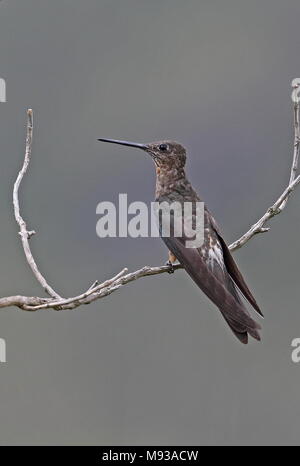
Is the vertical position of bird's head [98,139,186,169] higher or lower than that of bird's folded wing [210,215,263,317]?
higher

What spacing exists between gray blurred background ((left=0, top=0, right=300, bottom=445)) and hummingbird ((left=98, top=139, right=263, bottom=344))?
36.0ft

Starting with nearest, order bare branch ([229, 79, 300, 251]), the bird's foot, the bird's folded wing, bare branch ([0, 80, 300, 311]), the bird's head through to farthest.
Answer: bare branch ([0, 80, 300, 311]) → bare branch ([229, 79, 300, 251]) → the bird's foot → the bird's folded wing → the bird's head

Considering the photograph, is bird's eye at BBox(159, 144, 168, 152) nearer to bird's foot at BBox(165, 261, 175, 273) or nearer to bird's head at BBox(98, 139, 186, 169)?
bird's head at BBox(98, 139, 186, 169)

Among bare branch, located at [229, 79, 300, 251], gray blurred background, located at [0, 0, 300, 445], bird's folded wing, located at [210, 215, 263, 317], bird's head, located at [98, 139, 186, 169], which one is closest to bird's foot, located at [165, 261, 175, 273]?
bird's folded wing, located at [210, 215, 263, 317]

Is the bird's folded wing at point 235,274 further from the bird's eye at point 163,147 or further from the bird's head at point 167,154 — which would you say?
the bird's eye at point 163,147

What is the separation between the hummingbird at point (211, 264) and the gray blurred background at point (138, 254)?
11.0 meters

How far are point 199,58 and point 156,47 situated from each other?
2362 mm

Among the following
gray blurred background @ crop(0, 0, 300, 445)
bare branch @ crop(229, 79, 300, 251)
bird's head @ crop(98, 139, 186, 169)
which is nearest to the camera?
bare branch @ crop(229, 79, 300, 251)

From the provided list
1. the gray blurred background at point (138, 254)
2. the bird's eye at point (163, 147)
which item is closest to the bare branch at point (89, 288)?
the bird's eye at point (163, 147)

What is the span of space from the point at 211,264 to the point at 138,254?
2516cm

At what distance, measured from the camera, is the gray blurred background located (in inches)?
1118

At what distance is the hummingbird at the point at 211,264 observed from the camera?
719cm
